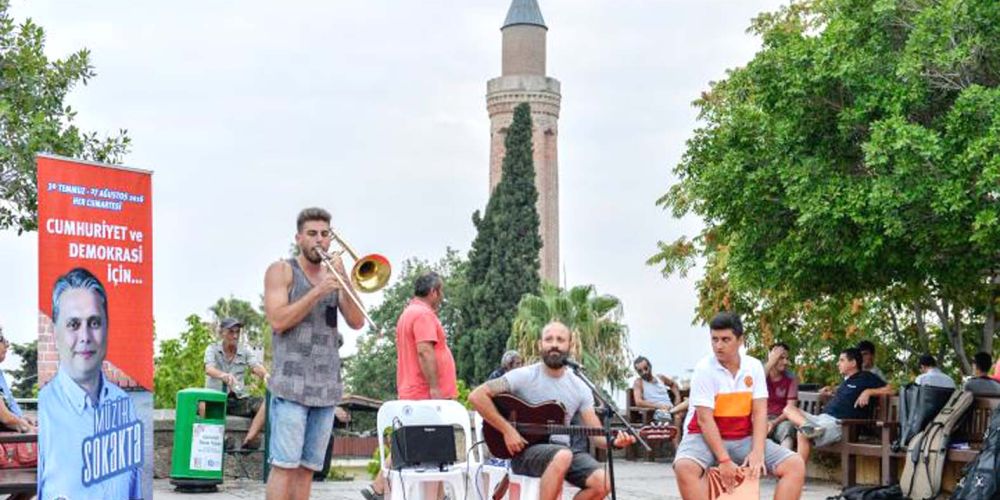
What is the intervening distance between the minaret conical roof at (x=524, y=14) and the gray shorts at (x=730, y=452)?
73.3 m

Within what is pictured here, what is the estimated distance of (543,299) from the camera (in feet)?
143

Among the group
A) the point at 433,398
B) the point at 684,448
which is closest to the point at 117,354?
the point at 433,398

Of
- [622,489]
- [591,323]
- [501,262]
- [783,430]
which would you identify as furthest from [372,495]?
[501,262]

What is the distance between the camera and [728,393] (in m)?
7.85

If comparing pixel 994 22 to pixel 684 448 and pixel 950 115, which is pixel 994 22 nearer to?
pixel 950 115

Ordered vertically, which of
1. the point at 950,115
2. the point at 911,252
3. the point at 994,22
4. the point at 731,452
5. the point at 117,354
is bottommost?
the point at 731,452

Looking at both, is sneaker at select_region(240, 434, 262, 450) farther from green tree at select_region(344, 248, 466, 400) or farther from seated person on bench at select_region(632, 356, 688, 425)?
green tree at select_region(344, 248, 466, 400)

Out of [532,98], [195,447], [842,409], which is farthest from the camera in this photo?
[532,98]

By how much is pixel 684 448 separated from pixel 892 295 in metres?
15.1

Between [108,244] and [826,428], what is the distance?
7968 millimetres

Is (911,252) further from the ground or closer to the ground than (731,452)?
further from the ground

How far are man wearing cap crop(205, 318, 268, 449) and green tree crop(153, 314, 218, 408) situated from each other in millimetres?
5190

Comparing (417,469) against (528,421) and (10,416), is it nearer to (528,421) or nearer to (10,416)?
(528,421)

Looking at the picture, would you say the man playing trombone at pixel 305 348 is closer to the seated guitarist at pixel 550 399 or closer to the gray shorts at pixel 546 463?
the seated guitarist at pixel 550 399
